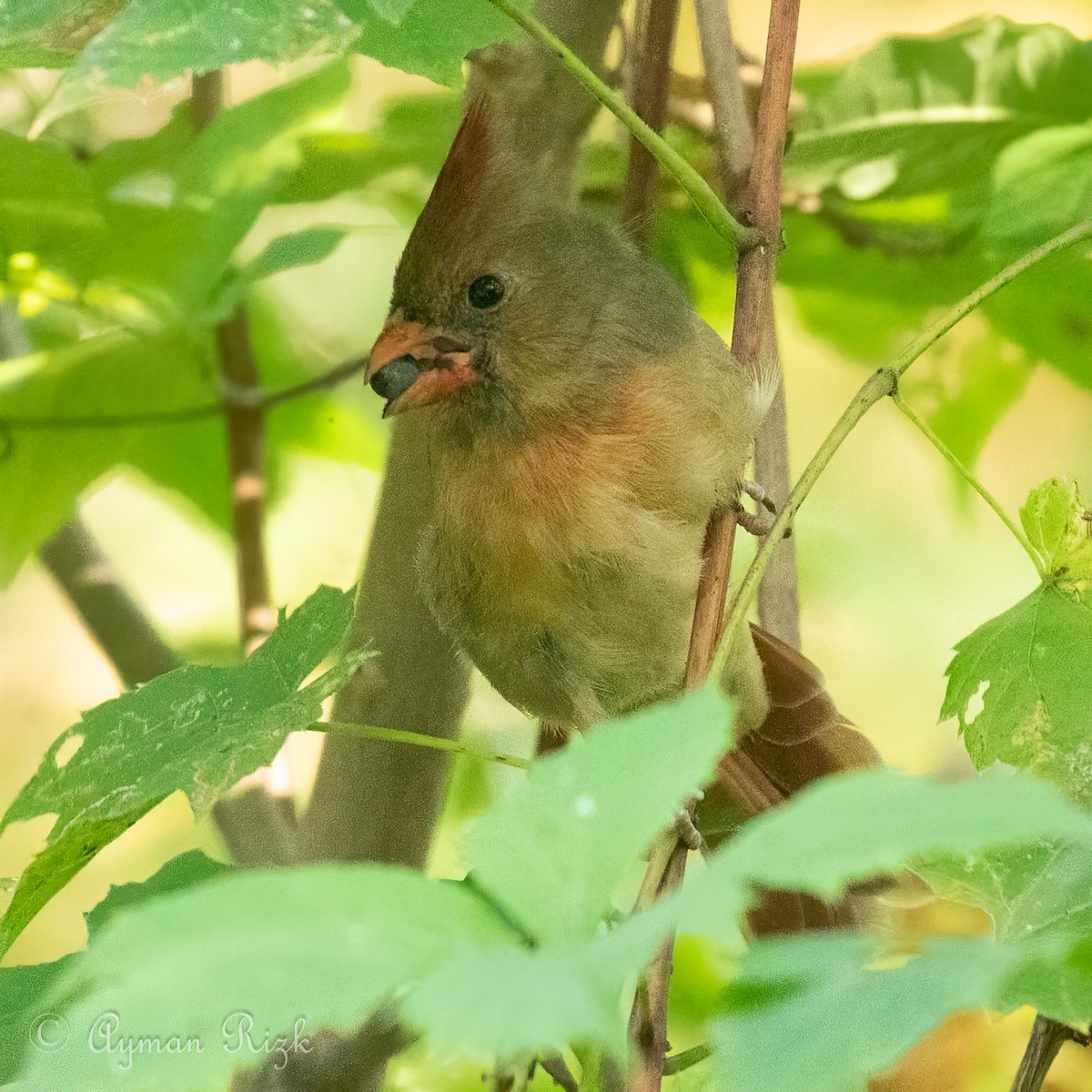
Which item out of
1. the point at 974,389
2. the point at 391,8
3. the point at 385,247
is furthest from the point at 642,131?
the point at 385,247

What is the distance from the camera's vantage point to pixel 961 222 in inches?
65.9

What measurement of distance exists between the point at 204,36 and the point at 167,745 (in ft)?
1.57

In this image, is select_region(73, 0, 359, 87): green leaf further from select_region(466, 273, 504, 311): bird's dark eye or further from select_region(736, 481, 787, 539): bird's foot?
select_region(736, 481, 787, 539): bird's foot

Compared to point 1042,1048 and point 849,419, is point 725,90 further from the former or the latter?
point 1042,1048

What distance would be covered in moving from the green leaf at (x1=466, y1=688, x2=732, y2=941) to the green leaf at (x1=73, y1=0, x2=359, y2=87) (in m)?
0.51

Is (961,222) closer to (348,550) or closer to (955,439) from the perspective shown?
(955,439)

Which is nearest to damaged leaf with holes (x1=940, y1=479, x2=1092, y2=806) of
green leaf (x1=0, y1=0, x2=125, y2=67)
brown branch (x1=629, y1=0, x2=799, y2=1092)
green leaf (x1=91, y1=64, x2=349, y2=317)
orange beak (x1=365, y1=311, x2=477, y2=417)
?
brown branch (x1=629, y1=0, x2=799, y2=1092)

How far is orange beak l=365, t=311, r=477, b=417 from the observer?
1376 mm

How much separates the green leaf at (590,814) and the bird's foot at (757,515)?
0.72m

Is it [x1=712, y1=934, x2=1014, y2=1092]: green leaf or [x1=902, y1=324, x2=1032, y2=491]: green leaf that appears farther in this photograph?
[x1=902, y1=324, x2=1032, y2=491]: green leaf

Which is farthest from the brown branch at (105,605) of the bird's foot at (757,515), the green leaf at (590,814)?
the green leaf at (590,814)

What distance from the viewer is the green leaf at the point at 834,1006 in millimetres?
518

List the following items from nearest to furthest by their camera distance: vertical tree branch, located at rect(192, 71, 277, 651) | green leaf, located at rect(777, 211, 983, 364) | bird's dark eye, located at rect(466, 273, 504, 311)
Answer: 1. bird's dark eye, located at rect(466, 273, 504, 311)
2. green leaf, located at rect(777, 211, 983, 364)
3. vertical tree branch, located at rect(192, 71, 277, 651)

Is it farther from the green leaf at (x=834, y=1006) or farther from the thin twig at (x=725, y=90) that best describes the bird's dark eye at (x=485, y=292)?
the green leaf at (x=834, y=1006)
